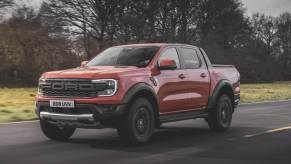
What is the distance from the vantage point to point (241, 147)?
1039 centimetres

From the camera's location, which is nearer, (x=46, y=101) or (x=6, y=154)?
(x=6, y=154)

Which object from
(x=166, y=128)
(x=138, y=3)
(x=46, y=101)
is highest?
(x=138, y=3)

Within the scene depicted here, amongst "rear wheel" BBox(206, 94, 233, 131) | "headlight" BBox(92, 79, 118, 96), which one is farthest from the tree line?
"headlight" BBox(92, 79, 118, 96)

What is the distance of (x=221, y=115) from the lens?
43.1 ft

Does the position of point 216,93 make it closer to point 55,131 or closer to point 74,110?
point 55,131

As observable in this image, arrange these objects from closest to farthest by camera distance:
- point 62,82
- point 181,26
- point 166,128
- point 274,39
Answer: point 62,82 → point 166,128 → point 181,26 → point 274,39

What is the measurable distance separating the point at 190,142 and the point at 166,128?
105 inches

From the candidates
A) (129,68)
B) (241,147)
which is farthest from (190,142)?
(129,68)

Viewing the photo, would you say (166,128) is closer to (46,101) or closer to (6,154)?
(46,101)

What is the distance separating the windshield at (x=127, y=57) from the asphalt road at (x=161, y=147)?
1.38 m

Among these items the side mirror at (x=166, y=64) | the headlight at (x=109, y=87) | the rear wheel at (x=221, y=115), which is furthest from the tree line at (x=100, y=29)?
the headlight at (x=109, y=87)

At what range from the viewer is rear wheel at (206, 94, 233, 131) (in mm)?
12906

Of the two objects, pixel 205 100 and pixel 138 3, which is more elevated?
pixel 138 3

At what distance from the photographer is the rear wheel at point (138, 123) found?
10039 millimetres
